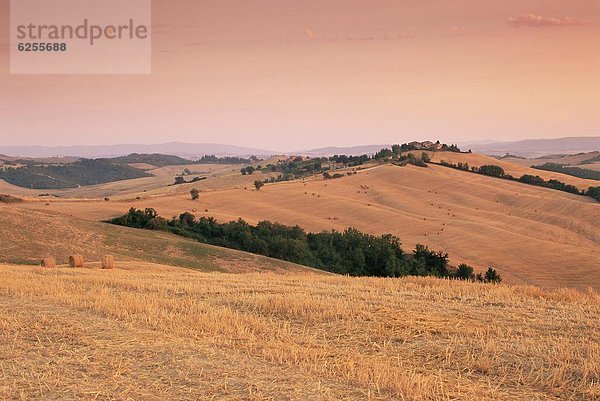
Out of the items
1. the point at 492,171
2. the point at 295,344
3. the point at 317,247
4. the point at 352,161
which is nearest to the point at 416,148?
the point at 352,161

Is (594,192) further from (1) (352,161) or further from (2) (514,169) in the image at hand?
(1) (352,161)

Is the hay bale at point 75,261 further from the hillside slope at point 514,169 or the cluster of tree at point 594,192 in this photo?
the hillside slope at point 514,169

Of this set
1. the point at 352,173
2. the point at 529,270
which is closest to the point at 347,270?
the point at 529,270

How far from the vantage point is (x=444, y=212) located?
9775 cm

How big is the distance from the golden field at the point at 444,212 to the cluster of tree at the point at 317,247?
747 centimetres

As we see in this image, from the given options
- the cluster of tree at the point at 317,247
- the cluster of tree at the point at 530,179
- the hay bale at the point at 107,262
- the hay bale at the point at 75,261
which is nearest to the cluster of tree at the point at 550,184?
the cluster of tree at the point at 530,179

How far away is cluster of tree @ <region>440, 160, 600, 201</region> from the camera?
117m

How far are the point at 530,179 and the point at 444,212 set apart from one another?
41311 millimetres

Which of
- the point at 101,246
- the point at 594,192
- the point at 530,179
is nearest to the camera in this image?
the point at 101,246

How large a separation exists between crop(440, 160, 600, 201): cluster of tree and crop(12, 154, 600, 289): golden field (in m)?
5.72

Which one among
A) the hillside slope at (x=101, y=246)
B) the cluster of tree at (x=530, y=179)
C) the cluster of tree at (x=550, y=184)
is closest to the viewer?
the hillside slope at (x=101, y=246)

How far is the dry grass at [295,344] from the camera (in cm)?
912

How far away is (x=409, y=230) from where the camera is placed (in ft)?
269

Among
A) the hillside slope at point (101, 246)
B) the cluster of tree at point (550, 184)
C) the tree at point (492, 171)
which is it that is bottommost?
the hillside slope at point (101, 246)
